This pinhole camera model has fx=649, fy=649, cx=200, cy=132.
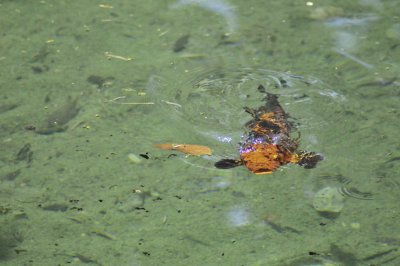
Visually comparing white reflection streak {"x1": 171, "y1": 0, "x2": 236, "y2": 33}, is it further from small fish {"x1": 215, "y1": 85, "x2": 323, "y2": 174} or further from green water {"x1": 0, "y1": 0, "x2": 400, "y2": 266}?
small fish {"x1": 215, "y1": 85, "x2": 323, "y2": 174}

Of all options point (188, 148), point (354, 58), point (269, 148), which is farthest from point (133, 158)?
point (354, 58)

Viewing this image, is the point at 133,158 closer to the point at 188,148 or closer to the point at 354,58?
the point at 188,148

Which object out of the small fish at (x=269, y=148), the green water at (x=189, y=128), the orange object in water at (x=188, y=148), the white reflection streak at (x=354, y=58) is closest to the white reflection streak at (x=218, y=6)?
the green water at (x=189, y=128)

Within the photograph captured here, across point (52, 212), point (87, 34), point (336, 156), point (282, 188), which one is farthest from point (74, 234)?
point (87, 34)

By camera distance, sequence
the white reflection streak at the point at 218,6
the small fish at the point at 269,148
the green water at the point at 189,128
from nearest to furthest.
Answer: the green water at the point at 189,128 < the small fish at the point at 269,148 < the white reflection streak at the point at 218,6

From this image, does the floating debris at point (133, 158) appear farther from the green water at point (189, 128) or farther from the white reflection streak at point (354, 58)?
the white reflection streak at point (354, 58)
